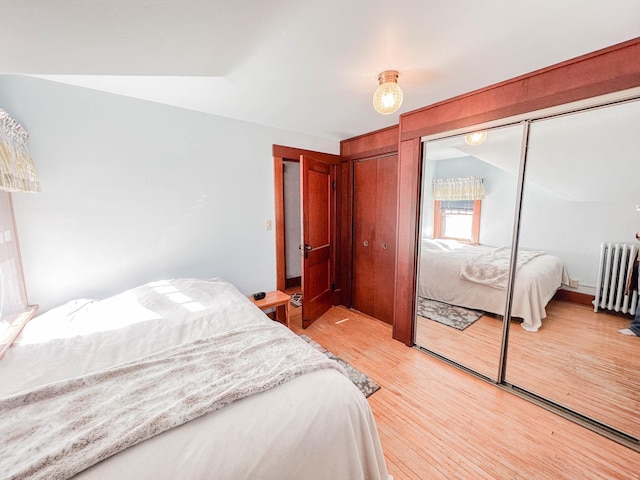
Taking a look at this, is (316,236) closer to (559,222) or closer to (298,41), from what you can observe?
(298,41)

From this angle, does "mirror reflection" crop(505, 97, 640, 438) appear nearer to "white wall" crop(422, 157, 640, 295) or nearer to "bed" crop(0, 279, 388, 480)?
"white wall" crop(422, 157, 640, 295)

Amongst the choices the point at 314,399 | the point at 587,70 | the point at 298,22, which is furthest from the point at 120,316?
the point at 587,70

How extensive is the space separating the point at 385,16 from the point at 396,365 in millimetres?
2383

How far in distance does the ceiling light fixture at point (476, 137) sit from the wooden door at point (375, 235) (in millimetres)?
788

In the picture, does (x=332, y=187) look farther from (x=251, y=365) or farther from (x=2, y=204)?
(x=2, y=204)

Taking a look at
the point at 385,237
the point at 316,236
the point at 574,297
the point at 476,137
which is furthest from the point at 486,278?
the point at 316,236

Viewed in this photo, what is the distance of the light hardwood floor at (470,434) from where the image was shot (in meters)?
1.32

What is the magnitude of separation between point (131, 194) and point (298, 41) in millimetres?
1720

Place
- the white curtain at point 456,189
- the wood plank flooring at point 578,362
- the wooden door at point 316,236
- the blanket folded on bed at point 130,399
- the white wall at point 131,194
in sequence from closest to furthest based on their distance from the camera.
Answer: the blanket folded on bed at point 130,399 < the wood plank flooring at point 578,362 < the white wall at point 131,194 < the white curtain at point 456,189 < the wooden door at point 316,236

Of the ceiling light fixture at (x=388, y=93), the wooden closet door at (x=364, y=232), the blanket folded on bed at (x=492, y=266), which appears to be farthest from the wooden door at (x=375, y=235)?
the ceiling light fixture at (x=388, y=93)

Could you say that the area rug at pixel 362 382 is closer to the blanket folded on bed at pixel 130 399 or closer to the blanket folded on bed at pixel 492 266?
the blanket folded on bed at pixel 130 399

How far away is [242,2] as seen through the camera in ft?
3.26

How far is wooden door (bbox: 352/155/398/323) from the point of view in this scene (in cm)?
282

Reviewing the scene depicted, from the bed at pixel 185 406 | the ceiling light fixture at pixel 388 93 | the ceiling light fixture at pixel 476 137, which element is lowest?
the bed at pixel 185 406
